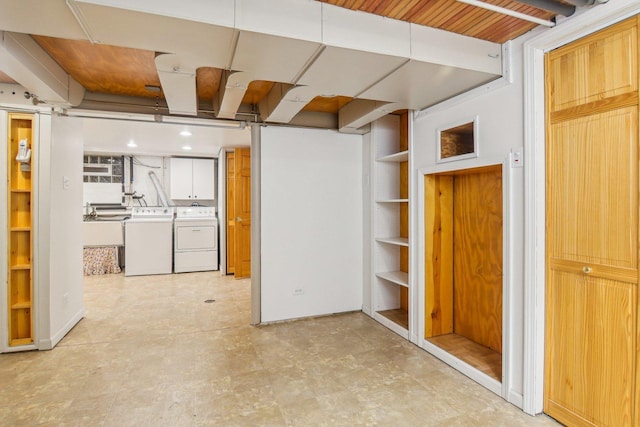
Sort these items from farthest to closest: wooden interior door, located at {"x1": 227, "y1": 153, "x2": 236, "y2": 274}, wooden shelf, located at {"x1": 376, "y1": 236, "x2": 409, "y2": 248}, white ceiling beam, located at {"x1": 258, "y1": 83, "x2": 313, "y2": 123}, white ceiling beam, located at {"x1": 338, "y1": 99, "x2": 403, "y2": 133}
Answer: wooden interior door, located at {"x1": 227, "y1": 153, "x2": 236, "y2": 274}
wooden shelf, located at {"x1": 376, "y1": 236, "x2": 409, "y2": 248}
white ceiling beam, located at {"x1": 338, "y1": 99, "x2": 403, "y2": 133}
white ceiling beam, located at {"x1": 258, "y1": 83, "x2": 313, "y2": 123}

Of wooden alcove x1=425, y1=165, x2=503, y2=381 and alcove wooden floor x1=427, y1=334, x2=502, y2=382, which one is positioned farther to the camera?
wooden alcove x1=425, y1=165, x2=503, y2=381

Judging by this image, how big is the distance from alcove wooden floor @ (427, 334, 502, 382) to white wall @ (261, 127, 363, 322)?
124 centimetres

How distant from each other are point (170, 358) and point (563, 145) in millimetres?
3273

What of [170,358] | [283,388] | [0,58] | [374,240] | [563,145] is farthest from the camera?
[374,240]

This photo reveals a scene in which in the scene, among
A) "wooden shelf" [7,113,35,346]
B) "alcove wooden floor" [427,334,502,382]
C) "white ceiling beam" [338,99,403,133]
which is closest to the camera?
"alcove wooden floor" [427,334,502,382]

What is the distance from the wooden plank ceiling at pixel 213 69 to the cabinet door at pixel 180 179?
12.0 feet

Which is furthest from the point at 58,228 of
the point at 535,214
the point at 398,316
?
the point at 535,214

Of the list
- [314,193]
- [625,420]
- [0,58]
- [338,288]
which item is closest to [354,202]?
[314,193]

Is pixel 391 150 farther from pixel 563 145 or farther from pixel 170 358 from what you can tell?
pixel 170 358

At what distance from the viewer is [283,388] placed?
2.35 metres

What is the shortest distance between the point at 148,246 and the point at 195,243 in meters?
0.80

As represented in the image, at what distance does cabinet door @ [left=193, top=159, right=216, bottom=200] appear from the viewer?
6.84 meters

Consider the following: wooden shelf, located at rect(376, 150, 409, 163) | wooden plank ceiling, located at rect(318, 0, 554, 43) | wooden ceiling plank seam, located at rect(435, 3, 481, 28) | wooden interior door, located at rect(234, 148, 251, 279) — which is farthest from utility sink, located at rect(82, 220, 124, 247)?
wooden ceiling plank seam, located at rect(435, 3, 481, 28)

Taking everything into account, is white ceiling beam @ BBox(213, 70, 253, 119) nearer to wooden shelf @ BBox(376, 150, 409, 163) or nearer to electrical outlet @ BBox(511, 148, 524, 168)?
wooden shelf @ BBox(376, 150, 409, 163)
